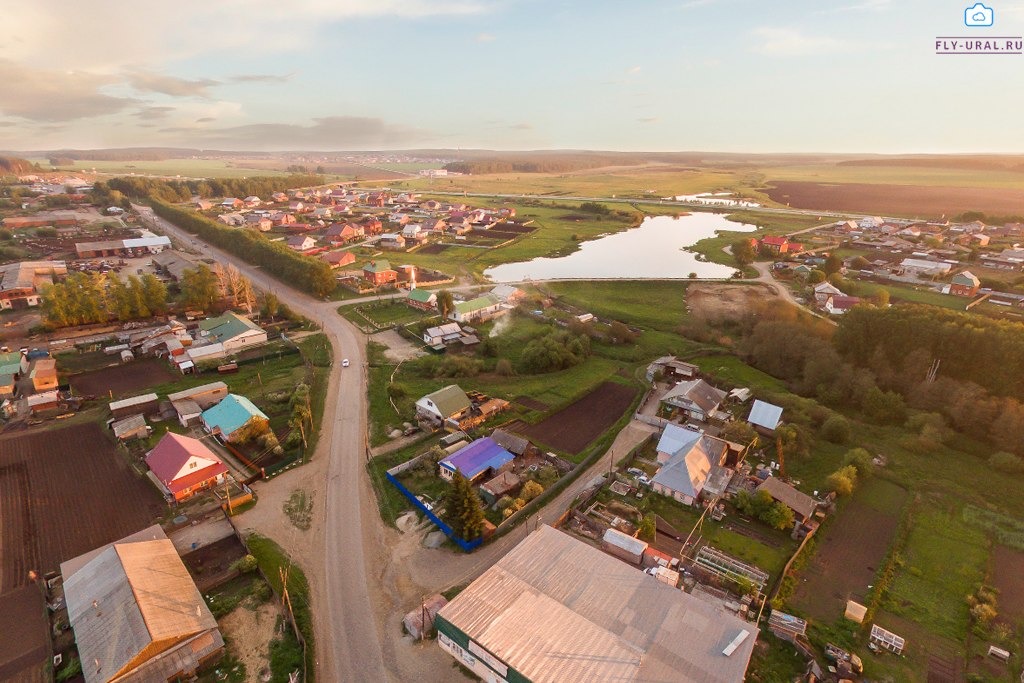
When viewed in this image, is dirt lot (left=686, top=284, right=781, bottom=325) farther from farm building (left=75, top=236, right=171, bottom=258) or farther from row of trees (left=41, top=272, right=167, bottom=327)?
farm building (left=75, top=236, right=171, bottom=258)

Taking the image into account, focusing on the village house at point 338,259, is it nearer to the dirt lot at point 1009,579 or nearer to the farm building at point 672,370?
the farm building at point 672,370

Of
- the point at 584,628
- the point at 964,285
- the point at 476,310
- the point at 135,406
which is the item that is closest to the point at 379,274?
the point at 476,310

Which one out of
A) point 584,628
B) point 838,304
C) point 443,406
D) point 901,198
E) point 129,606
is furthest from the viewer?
point 901,198

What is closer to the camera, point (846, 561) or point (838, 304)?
point (846, 561)

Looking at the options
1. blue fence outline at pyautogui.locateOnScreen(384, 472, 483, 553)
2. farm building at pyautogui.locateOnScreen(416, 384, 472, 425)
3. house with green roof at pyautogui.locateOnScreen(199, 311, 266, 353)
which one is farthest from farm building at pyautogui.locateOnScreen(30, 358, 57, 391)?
blue fence outline at pyautogui.locateOnScreen(384, 472, 483, 553)

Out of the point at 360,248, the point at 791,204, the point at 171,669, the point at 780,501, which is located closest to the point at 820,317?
the point at 780,501

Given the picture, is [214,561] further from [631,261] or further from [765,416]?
[631,261]

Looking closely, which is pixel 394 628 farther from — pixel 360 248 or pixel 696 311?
pixel 360 248
